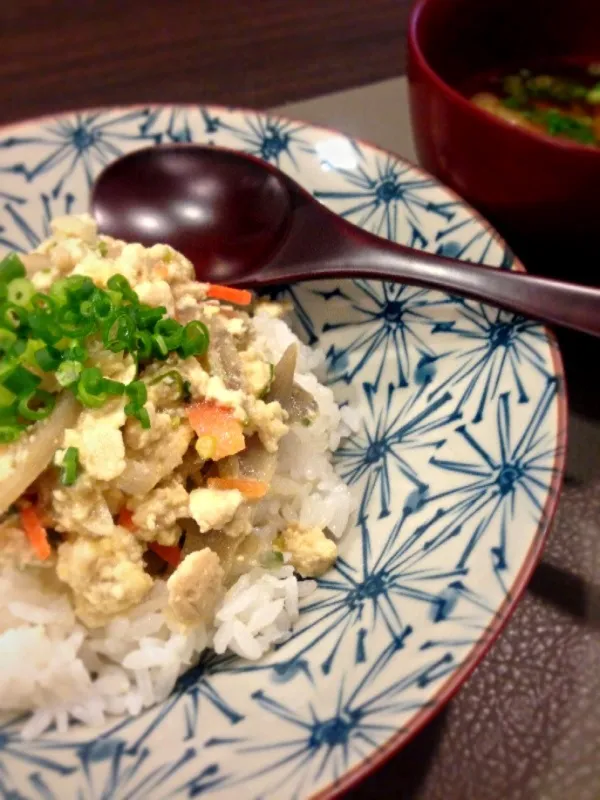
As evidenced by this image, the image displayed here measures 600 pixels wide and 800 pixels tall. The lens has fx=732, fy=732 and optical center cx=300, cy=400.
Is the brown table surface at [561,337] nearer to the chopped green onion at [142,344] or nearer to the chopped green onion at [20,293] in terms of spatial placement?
the chopped green onion at [142,344]

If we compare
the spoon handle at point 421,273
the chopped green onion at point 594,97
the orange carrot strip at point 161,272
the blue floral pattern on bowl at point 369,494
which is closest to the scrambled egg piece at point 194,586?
the blue floral pattern on bowl at point 369,494

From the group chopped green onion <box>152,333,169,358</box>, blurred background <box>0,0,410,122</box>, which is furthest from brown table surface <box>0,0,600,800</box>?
chopped green onion <box>152,333,169,358</box>

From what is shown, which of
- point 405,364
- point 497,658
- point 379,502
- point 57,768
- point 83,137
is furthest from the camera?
point 83,137

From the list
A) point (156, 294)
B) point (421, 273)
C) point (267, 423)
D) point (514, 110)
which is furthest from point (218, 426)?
point (514, 110)

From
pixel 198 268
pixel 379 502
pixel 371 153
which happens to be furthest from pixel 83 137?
pixel 379 502

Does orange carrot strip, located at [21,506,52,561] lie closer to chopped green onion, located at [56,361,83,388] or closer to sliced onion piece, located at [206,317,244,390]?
chopped green onion, located at [56,361,83,388]

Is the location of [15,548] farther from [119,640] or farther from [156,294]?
[156,294]

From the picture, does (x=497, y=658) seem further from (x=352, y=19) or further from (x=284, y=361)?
(x=352, y=19)
